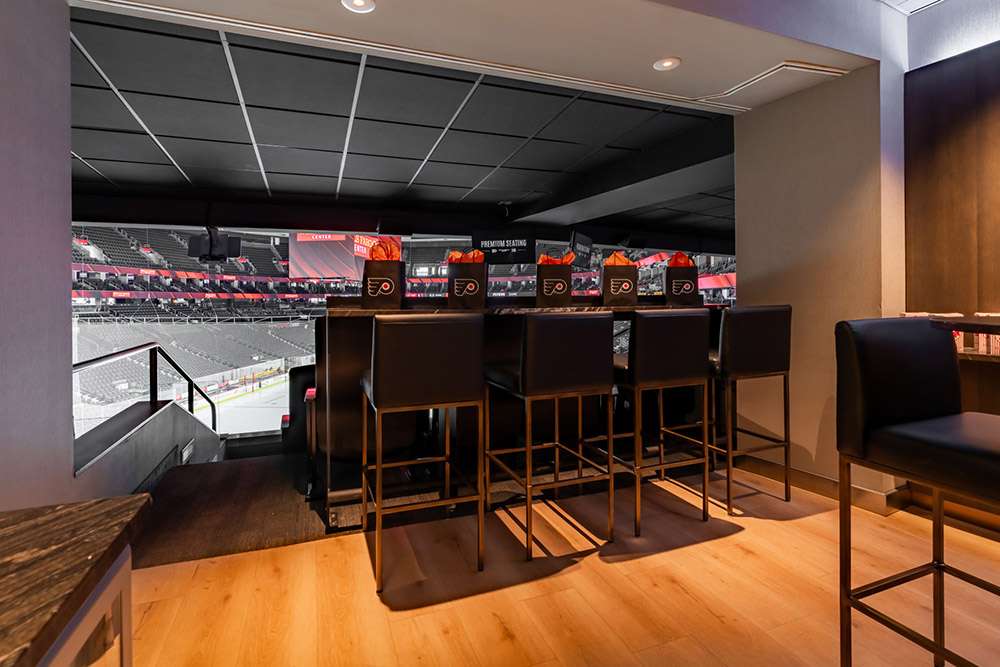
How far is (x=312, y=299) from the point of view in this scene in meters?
9.88

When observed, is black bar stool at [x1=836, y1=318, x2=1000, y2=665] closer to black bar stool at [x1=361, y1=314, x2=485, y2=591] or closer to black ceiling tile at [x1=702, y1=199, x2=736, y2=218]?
black bar stool at [x1=361, y1=314, x2=485, y2=591]

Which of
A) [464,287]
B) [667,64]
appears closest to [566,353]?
[464,287]

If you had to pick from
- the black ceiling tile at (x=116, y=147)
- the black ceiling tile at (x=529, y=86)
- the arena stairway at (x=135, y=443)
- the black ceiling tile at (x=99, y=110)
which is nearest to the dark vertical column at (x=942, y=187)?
the black ceiling tile at (x=529, y=86)

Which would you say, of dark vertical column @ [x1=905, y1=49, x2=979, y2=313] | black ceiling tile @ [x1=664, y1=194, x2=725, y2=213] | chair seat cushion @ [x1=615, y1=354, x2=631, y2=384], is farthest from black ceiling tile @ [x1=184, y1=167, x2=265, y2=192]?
dark vertical column @ [x1=905, y1=49, x2=979, y2=313]

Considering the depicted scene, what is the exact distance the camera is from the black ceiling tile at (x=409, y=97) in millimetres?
3258

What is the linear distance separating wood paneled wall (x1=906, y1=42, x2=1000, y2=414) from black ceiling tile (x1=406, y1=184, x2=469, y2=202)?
4.38m

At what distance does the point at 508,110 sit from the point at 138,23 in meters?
2.30

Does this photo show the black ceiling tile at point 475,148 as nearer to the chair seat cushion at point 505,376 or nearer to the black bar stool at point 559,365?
the chair seat cushion at point 505,376

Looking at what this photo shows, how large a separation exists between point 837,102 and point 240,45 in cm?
346

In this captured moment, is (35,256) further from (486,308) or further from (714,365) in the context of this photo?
(714,365)

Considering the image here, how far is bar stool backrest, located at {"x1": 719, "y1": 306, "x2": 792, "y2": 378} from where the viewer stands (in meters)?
2.65

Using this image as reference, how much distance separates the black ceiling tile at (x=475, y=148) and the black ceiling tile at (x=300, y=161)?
3.43ft

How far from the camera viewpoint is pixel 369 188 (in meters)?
5.88

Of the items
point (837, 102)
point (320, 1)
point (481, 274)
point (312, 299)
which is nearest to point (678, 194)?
point (837, 102)
